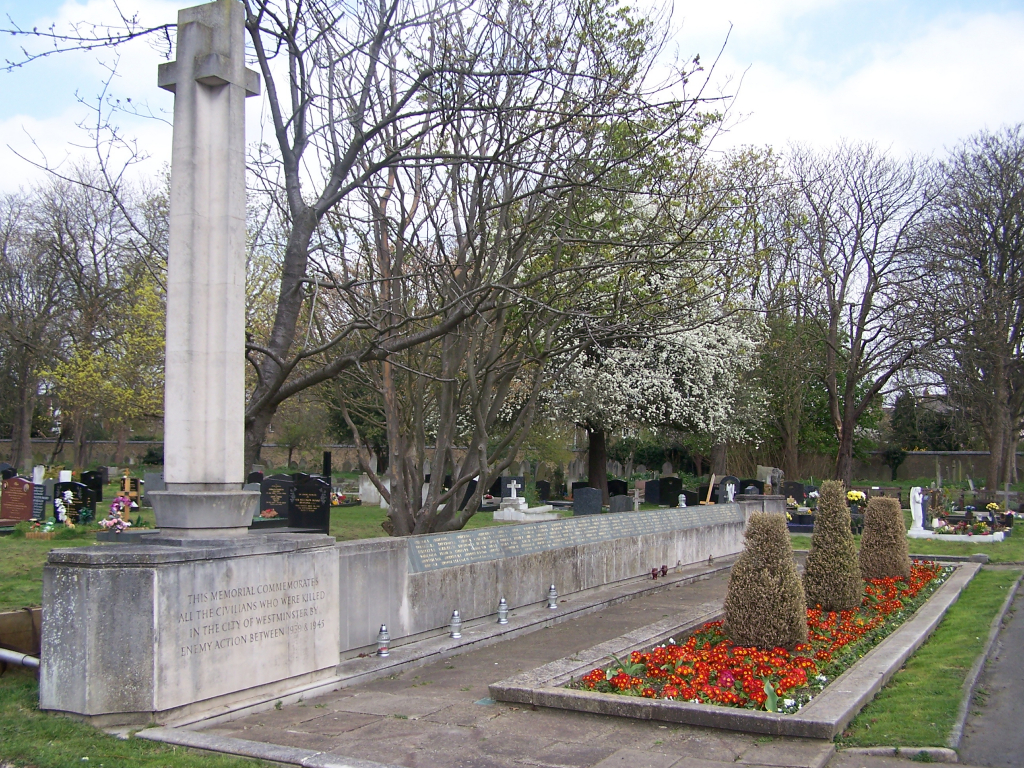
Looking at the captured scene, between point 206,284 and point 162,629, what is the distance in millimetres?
2721

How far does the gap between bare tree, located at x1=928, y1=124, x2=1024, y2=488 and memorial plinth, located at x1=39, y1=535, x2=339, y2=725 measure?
2489cm

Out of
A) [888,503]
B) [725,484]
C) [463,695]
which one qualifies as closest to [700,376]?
[725,484]

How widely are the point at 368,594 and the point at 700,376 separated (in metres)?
22.0

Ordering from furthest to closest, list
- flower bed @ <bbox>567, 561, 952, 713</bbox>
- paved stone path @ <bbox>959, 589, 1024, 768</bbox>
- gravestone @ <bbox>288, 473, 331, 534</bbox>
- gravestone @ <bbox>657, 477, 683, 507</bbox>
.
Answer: gravestone @ <bbox>657, 477, 683, 507</bbox>, gravestone @ <bbox>288, 473, 331, 534</bbox>, flower bed @ <bbox>567, 561, 952, 713</bbox>, paved stone path @ <bbox>959, 589, 1024, 768</bbox>

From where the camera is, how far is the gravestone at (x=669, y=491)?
3291 centimetres

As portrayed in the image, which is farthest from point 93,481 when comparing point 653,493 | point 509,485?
point 653,493

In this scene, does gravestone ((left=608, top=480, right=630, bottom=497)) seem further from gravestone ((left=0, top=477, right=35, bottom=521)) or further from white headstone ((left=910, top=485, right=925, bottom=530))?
gravestone ((left=0, top=477, right=35, bottom=521))

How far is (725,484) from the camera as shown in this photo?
26.8 m

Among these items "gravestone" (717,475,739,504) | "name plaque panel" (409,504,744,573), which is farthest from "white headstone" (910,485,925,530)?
"name plaque panel" (409,504,744,573)

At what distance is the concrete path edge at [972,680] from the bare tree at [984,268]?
17275mm

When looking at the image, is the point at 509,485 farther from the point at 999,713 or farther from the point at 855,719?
the point at 855,719

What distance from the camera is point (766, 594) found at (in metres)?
8.67

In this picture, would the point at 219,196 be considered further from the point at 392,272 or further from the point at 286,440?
the point at 286,440

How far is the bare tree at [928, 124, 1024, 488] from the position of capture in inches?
1118
